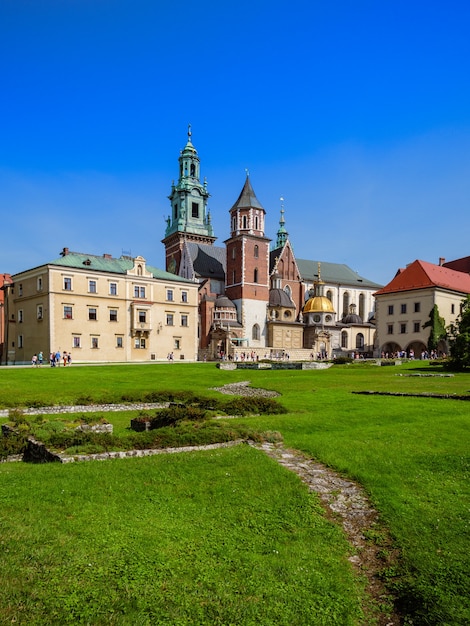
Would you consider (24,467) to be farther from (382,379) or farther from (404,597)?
(382,379)

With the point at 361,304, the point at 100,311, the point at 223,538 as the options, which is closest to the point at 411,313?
the point at 361,304

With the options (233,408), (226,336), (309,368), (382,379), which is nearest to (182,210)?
(226,336)

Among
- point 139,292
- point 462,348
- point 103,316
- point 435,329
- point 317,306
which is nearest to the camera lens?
point 462,348

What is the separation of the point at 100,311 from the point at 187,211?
1605 inches

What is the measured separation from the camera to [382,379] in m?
30.0

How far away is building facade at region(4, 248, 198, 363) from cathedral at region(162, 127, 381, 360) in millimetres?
9312

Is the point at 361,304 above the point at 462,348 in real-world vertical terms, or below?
above

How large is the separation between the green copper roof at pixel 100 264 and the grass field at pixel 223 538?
4673 centimetres

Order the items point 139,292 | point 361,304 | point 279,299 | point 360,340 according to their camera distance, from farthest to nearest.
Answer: point 361,304 → point 360,340 → point 279,299 → point 139,292

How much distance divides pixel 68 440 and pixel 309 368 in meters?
31.0

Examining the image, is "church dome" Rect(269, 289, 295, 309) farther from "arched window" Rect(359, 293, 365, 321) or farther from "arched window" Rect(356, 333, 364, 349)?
"arched window" Rect(359, 293, 365, 321)

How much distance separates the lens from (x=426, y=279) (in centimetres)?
6500

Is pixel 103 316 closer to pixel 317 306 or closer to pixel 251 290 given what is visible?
pixel 251 290

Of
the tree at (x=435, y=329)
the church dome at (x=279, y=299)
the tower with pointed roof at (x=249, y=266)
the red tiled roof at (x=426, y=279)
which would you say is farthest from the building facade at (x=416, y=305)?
the tower with pointed roof at (x=249, y=266)
